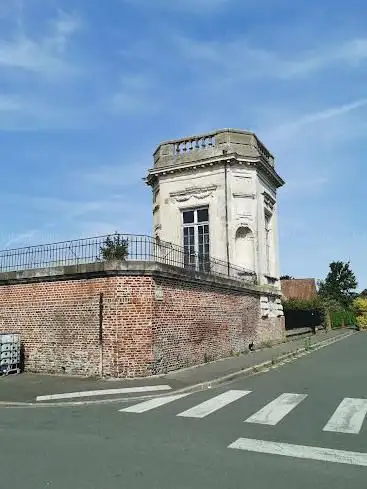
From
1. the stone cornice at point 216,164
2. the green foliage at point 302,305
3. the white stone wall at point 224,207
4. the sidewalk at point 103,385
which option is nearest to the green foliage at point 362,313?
the green foliage at point 302,305

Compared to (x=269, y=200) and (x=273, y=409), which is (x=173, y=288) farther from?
(x=269, y=200)

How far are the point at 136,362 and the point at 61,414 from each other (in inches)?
175

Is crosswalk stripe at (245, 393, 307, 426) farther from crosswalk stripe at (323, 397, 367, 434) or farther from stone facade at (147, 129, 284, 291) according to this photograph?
stone facade at (147, 129, 284, 291)

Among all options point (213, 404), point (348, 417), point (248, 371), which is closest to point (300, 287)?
point (248, 371)

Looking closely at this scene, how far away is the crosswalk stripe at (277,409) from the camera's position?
26.9 feet

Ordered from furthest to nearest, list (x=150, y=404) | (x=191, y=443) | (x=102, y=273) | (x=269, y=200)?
(x=269, y=200) < (x=102, y=273) < (x=150, y=404) < (x=191, y=443)

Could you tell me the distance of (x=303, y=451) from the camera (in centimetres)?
628

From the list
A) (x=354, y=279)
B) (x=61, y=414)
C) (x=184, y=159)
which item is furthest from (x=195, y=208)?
(x=354, y=279)

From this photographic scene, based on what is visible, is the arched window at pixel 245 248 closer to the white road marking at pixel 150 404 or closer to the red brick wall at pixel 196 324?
the red brick wall at pixel 196 324

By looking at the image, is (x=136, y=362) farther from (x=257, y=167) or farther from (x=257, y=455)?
(x=257, y=167)

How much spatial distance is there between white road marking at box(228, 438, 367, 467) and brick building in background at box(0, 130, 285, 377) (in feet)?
24.3

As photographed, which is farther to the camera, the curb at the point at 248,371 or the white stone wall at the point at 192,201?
the white stone wall at the point at 192,201

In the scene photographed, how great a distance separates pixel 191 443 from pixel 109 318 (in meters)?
7.51

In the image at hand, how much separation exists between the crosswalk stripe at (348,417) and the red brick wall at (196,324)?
5.79 meters
